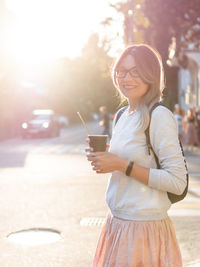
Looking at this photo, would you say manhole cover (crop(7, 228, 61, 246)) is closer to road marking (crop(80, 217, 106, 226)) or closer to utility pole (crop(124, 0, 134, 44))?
road marking (crop(80, 217, 106, 226))

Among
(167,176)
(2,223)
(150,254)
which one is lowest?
(2,223)

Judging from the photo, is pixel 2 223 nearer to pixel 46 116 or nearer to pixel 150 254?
pixel 150 254

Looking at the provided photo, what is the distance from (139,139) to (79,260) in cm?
299

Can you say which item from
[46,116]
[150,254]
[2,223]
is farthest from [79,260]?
[46,116]

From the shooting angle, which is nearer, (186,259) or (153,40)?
(186,259)

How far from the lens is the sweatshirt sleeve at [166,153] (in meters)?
2.23

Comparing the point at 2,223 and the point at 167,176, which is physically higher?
the point at 167,176

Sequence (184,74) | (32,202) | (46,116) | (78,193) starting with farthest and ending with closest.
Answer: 1. (184,74)
2. (46,116)
3. (78,193)
4. (32,202)

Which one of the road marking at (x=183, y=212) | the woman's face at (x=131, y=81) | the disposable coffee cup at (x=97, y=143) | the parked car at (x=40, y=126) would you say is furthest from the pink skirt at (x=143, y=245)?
the parked car at (x=40, y=126)

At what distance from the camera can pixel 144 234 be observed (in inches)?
92.3

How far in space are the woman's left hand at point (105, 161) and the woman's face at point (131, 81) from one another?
344 mm

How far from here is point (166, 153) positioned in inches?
88.0

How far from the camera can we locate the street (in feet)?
16.9

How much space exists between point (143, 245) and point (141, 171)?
376 mm
